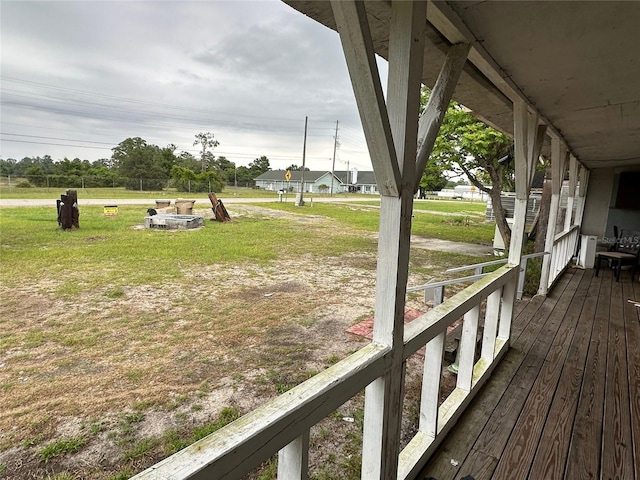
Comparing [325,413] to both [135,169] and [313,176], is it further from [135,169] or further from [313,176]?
[313,176]

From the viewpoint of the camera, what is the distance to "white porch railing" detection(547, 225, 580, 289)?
4747 mm

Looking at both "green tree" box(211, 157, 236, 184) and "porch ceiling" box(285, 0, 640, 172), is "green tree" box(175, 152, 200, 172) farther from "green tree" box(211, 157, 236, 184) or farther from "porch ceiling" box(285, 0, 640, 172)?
"porch ceiling" box(285, 0, 640, 172)

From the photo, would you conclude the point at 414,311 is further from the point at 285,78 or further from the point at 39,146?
the point at 39,146

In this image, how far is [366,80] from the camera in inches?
33.9

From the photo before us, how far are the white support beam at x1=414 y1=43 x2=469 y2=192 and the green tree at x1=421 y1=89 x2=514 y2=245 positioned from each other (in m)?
4.68

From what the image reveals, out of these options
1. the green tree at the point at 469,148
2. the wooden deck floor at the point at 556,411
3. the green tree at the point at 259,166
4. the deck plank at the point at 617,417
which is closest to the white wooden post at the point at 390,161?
the wooden deck floor at the point at 556,411

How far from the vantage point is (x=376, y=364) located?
1132 millimetres

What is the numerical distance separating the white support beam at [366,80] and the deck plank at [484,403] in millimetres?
1518

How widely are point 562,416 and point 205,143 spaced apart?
47553mm

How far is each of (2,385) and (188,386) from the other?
147 cm

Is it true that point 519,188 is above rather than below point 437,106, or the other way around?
below

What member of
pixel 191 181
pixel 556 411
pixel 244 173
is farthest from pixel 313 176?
pixel 556 411

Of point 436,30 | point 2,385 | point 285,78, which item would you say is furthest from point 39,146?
point 436,30

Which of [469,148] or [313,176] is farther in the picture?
[313,176]
